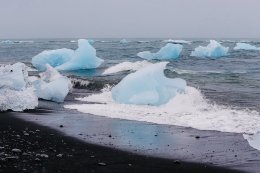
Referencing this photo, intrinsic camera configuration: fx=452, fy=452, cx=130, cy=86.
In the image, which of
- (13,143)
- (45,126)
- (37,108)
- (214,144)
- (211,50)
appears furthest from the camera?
(211,50)

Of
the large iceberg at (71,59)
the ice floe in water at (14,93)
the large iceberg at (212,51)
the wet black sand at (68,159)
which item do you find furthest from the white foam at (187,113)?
the large iceberg at (212,51)

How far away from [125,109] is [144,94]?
1213mm

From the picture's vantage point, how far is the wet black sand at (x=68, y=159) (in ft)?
20.6

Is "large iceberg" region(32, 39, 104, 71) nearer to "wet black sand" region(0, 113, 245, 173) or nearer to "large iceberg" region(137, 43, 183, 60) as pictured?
"large iceberg" region(137, 43, 183, 60)

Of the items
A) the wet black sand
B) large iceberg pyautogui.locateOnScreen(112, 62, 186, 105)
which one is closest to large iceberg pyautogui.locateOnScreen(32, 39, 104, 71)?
large iceberg pyautogui.locateOnScreen(112, 62, 186, 105)

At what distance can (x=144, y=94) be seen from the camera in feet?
43.8

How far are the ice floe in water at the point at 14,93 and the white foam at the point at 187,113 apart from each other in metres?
1.25

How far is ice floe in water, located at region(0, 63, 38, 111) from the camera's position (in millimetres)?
11434

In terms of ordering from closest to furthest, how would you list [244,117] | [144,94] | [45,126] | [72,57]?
[45,126] < [244,117] < [144,94] < [72,57]

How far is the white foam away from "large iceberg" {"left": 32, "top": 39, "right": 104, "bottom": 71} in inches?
487

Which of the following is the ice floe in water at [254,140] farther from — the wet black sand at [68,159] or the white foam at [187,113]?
the wet black sand at [68,159]

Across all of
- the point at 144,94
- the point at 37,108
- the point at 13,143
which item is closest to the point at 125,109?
the point at 144,94

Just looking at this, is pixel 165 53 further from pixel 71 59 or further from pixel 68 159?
pixel 68 159

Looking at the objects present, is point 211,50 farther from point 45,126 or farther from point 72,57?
point 45,126
